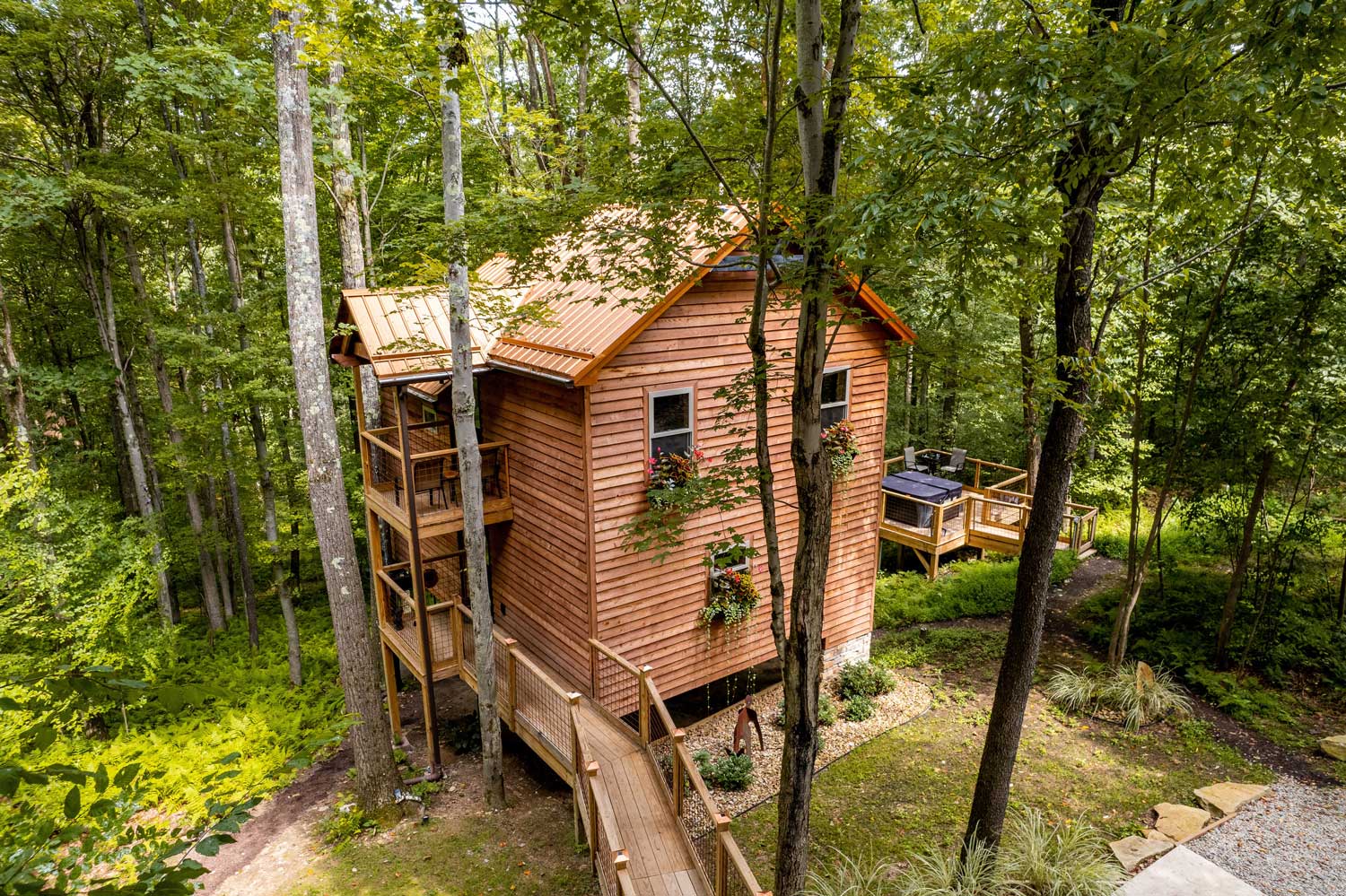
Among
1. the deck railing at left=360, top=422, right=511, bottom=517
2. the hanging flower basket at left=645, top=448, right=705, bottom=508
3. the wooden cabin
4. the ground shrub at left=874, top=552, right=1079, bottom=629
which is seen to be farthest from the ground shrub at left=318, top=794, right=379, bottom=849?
the ground shrub at left=874, top=552, right=1079, bottom=629

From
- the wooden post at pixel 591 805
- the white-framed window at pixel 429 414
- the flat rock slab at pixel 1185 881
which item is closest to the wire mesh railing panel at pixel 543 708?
the wooden post at pixel 591 805

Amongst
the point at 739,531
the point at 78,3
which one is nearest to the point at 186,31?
the point at 78,3

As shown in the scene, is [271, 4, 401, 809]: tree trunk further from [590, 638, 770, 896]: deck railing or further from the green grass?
[590, 638, 770, 896]: deck railing

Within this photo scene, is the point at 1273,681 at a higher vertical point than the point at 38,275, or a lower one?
lower

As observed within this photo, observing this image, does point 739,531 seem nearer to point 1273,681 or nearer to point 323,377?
point 323,377

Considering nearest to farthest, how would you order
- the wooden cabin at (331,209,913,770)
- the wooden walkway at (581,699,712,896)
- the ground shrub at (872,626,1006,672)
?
the wooden walkway at (581,699,712,896) < the wooden cabin at (331,209,913,770) < the ground shrub at (872,626,1006,672)

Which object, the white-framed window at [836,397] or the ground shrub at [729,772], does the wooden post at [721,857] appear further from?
the white-framed window at [836,397]

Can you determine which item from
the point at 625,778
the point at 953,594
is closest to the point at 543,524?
the point at 625,778
